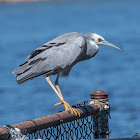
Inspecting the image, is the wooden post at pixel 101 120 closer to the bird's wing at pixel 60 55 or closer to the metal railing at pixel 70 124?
the metal railing at pixel 70 124

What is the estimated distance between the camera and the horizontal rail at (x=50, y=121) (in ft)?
11.3

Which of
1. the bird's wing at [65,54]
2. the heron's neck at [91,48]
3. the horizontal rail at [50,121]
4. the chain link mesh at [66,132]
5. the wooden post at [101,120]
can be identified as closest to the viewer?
the horizontal rail at [50,121]

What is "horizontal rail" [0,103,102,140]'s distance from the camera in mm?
3448

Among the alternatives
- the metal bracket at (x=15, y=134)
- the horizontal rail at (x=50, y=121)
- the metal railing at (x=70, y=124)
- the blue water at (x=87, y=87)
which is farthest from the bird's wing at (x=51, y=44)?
the blue water at (x=87, y=87)

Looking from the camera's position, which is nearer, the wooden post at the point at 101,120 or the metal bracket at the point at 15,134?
the metal bracket at the point at 15,134

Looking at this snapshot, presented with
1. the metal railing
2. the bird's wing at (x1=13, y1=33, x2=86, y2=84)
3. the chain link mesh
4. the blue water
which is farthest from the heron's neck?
the blue water

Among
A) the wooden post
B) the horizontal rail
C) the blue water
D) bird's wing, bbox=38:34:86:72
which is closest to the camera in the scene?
the horizontal rail

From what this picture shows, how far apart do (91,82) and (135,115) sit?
4846mm

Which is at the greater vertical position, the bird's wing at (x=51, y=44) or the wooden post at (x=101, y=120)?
the bird's wing at (x=51, y=44)

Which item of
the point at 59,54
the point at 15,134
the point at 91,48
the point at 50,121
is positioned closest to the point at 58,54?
the point at 59,54

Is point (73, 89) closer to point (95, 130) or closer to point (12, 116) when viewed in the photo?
point (12, 116)

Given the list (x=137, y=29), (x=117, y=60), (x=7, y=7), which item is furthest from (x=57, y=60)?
(x=7, y=7)

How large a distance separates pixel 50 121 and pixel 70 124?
478 mm

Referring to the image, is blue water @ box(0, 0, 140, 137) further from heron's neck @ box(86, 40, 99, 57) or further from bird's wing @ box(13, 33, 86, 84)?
bird's wing @ box(13, 33, 86, 84)
